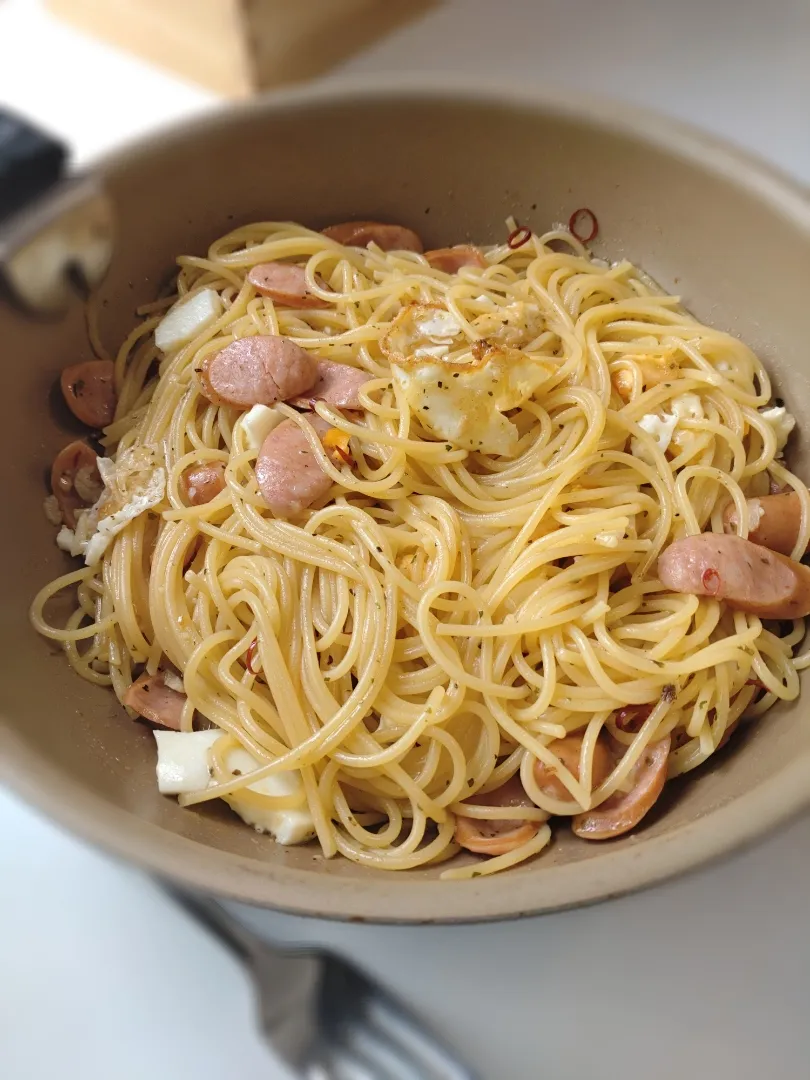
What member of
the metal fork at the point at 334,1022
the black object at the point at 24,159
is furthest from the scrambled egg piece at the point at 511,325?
the metal fork at the point at 334,1022

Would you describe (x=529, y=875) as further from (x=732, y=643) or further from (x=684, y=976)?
(x=732, y=643)

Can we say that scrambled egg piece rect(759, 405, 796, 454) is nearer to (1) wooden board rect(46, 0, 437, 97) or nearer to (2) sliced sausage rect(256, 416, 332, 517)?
(2) sliced sausage rect(256, 416, 332, 517)

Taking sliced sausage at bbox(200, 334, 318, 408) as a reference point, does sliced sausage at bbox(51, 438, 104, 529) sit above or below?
below

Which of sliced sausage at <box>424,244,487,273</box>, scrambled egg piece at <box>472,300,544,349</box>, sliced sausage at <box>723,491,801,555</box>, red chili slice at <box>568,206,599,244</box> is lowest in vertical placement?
sliced sausage at <box>723,491,801,555</box>

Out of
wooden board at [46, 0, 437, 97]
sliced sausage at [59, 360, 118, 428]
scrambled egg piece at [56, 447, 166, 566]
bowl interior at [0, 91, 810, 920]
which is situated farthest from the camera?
wooden board at [46, 0, 437, 97]

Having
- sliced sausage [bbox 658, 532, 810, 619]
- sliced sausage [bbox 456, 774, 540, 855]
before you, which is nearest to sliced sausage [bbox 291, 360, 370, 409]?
sliced sausage [bbox 658, 532, 810, 619]
